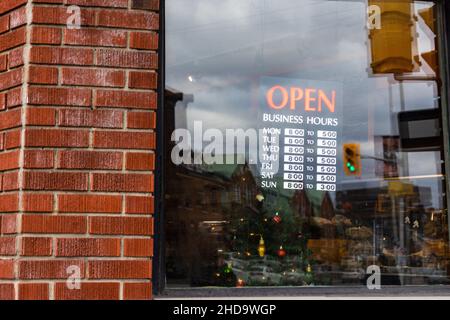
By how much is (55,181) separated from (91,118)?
349 millimetres

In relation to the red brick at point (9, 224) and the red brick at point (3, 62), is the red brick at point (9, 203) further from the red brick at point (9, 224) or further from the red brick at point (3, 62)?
the red brick at point (3, 62)

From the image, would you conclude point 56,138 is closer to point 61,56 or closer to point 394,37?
point 61,56

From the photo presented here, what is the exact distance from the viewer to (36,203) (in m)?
2.75

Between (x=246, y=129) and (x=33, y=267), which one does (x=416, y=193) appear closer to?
(x=246, y=129)

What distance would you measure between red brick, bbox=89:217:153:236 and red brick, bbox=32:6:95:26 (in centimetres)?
98

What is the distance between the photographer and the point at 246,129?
361 cm

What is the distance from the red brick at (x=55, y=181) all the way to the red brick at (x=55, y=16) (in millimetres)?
749

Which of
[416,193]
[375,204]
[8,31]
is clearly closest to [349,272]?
[375,204]

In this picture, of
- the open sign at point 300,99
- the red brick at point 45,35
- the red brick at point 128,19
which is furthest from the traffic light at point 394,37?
the red brick at point 45,35

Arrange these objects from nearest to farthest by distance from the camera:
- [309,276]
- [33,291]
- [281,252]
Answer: [33,291] < [309,276] < [281,252]

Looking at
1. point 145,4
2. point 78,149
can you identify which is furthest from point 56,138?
point 145,4

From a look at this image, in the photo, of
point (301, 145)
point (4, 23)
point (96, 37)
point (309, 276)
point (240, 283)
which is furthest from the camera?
point (301, 145)
